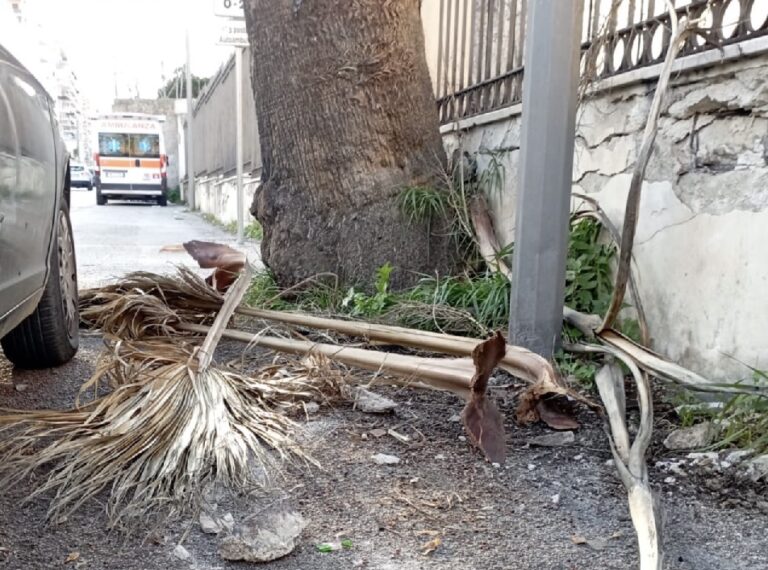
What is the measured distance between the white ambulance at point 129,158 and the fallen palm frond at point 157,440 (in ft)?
77.2

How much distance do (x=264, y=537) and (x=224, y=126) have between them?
623 inches

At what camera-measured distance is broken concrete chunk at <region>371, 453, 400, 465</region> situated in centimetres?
239

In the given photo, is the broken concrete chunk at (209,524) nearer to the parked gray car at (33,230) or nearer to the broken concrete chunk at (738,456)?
the parked gray car at (33,230)

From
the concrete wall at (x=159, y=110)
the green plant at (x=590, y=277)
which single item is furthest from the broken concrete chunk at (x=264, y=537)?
the concrete wall at (x=159, y=110)

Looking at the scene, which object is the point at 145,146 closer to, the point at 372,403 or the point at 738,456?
the point at 372,403

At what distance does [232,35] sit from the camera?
931 centimetres

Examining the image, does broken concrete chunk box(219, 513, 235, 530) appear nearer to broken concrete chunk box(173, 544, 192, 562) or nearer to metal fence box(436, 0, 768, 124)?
broken concrete chunk box(173, 544, 192, 562)

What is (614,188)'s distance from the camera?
350 cm

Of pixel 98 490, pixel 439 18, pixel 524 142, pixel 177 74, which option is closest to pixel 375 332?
pixel 524 142

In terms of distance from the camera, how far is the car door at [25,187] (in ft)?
7.64

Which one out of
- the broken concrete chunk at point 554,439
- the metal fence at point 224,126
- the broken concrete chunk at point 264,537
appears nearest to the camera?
the broken concrete chunk at point 264,537

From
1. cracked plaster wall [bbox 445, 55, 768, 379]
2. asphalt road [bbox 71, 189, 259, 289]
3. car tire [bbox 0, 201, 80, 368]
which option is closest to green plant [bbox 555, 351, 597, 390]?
cracked plaster wall [bbox 445, 55, 768, 379]

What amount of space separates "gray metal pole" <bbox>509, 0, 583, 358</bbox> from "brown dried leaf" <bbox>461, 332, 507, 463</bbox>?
2.39ft

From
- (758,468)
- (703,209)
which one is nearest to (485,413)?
(758,468)
